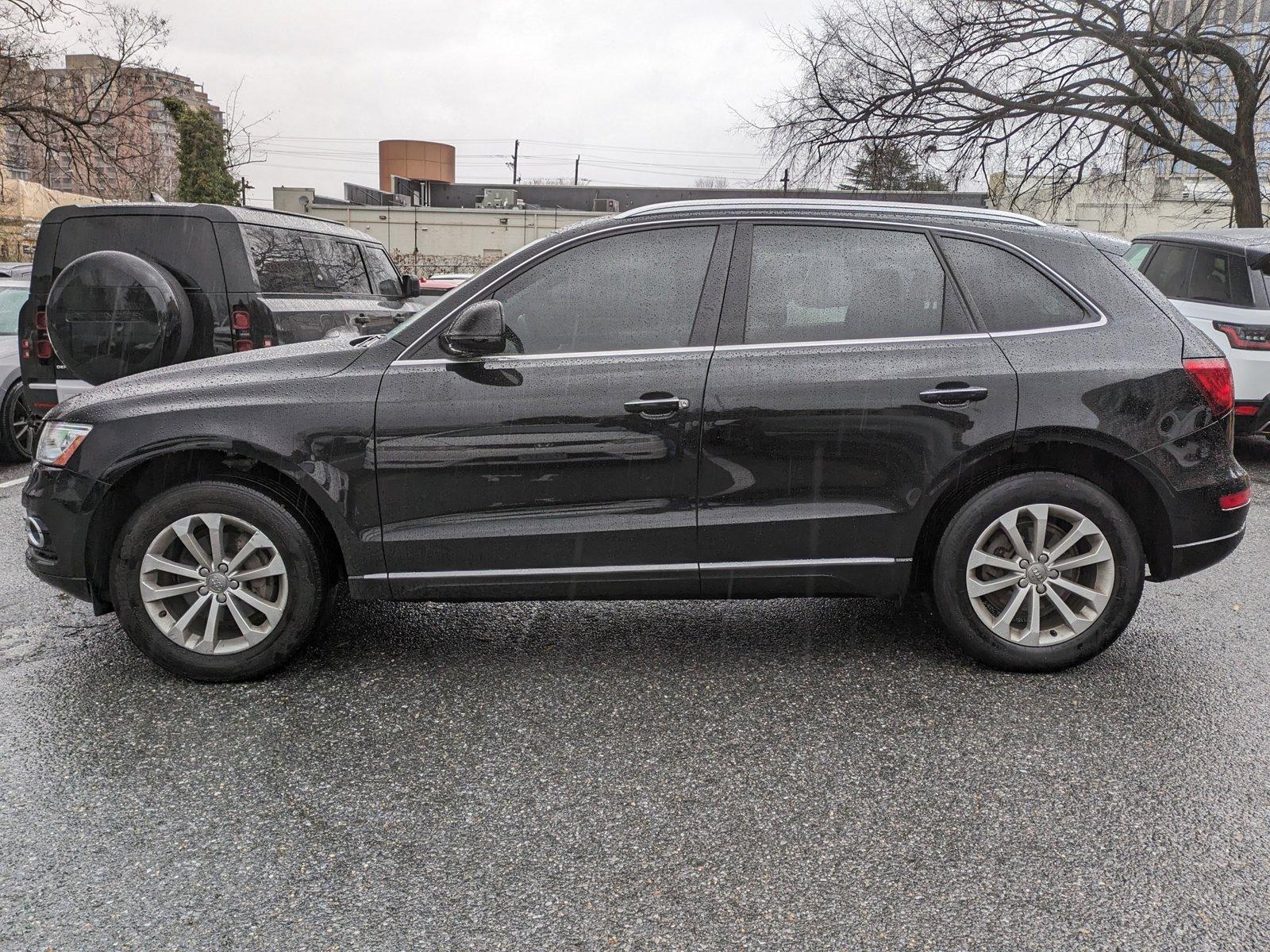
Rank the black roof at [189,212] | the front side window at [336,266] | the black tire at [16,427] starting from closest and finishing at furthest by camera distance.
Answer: the black roof at [189,212] < the front side window at [336,266] < the black tire at [16,427]

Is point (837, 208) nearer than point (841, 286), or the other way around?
point (841, 286)

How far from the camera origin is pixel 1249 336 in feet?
27.6

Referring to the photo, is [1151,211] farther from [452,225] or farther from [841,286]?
[841,286]

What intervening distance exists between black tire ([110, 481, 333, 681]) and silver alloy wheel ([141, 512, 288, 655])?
0.08 ft

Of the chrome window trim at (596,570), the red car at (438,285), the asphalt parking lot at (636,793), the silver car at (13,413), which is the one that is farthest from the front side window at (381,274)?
the red car at (438,285)

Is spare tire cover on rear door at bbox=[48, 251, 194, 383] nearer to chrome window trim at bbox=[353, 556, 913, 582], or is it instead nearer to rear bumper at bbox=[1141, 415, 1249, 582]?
chrome window trim at bbox=[353, 556, 913, 582]

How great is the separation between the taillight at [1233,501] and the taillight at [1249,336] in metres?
5.04

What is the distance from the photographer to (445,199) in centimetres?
7056

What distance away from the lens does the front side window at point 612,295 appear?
12.9 feet

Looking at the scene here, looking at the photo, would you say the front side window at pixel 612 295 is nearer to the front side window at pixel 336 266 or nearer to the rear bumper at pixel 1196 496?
the rear bumper at pixel 1196 496

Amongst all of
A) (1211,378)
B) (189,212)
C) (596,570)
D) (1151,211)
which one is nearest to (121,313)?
(189,212)

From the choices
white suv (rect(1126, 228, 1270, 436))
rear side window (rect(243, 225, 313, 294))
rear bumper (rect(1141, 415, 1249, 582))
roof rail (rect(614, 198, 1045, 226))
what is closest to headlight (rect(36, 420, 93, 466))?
roof rail (rect(614, 198, 1045, 226))

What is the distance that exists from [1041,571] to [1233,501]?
0.81 meters

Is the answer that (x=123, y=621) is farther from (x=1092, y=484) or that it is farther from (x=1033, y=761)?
(x=1092, y=484)
